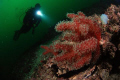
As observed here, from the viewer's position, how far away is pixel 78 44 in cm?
194

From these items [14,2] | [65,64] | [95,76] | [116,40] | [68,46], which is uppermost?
[14,2]

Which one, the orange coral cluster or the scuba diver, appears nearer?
the orange coral cluster

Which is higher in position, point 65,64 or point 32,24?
point 32,24

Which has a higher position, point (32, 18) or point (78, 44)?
point (32, 18)

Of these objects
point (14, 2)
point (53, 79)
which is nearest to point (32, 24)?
point (53, 79)

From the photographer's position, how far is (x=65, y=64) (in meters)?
2.28

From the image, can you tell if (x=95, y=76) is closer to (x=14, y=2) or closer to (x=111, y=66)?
(x=111, y=66)

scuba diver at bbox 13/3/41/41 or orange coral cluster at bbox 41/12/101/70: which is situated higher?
scuba diver at bbox 13/3/41/41

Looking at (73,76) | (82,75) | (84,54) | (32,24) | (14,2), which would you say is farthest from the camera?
(14,2)

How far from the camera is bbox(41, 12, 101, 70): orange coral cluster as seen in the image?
1921 mm

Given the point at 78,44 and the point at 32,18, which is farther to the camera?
the point at 32,18

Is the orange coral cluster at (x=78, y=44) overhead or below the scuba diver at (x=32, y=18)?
below

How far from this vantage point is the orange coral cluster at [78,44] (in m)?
1.92

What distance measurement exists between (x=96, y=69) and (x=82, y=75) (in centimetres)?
41
